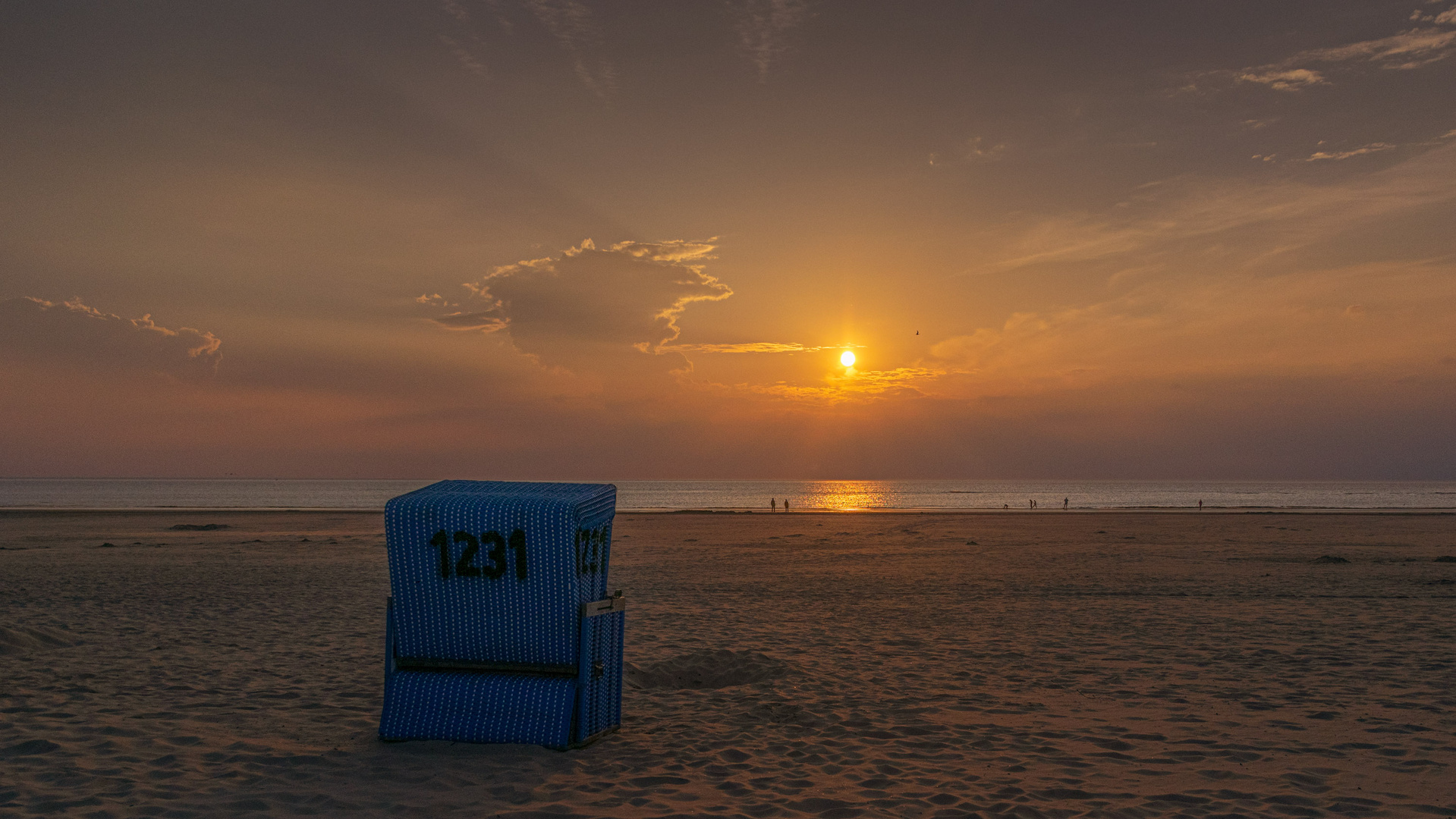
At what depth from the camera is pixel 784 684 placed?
9852 mm

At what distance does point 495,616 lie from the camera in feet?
22.5

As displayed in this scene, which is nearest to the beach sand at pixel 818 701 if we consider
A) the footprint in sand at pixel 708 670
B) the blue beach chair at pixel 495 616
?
the footprint in sand at pixel 708 670

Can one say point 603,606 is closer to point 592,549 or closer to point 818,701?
point 592,549

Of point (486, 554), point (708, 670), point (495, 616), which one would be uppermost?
point (486, 554)

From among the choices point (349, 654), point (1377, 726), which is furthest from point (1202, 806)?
point (349, 654)

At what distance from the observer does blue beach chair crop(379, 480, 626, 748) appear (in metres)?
6.76

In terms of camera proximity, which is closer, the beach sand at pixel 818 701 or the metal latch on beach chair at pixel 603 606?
the beach sand at pixel 818 701

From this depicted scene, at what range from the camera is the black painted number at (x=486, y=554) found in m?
6.74

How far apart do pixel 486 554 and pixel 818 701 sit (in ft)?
13.3

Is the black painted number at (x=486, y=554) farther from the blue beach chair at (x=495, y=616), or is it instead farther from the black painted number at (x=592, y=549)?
the black painted number at (x=592, y=549)

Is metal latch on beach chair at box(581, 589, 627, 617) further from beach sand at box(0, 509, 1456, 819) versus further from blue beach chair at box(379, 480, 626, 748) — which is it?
beach sand at box(0, 509, 1456, 819)

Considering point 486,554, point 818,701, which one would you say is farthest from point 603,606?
point 818,701

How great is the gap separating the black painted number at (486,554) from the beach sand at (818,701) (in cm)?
145

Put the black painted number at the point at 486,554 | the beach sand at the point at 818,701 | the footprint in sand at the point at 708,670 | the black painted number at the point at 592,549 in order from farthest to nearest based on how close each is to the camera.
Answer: the footprint in sand at the point at 708,670
the black painted number at the point at 592,549
the black painted number at the point at 486,554
the beach sand at the point at 818,701
